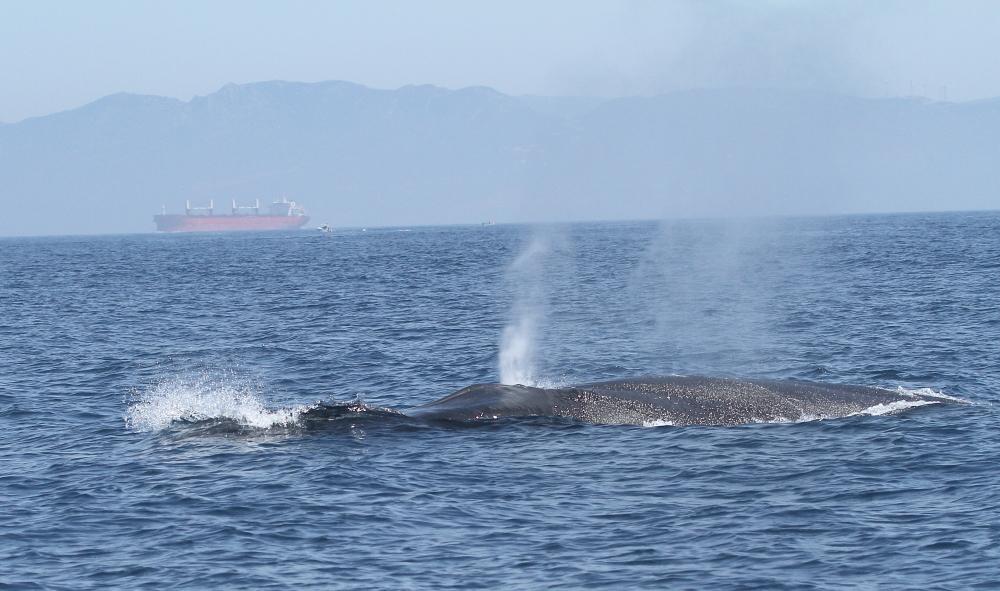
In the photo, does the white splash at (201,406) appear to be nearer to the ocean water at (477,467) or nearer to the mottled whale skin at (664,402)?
the ocean water at (477,467)

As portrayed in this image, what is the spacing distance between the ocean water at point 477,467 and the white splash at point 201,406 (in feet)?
0.36

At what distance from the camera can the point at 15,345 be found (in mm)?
44656

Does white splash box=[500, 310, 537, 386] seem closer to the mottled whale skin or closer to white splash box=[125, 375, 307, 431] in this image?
the mottled whale skin

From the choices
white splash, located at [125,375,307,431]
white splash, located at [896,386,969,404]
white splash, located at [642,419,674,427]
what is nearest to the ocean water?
white splash, located at [125,375,307,431]

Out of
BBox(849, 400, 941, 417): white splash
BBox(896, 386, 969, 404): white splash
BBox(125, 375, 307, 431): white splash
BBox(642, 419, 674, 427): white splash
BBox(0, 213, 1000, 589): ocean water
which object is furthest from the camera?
BBox(896, 386, 969, 404): white splash

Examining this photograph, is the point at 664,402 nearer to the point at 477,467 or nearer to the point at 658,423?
the point at 658,423

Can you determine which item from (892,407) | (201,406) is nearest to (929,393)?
(892,407)

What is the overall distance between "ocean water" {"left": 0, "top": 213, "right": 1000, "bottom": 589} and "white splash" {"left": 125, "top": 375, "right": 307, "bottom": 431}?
111 mm

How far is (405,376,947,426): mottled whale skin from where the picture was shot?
25.5m

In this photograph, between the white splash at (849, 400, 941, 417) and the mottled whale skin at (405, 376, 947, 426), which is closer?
the mottled whale skin at (405, 376, 947, 426)

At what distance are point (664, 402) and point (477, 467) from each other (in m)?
6.05

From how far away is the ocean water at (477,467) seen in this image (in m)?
16.7

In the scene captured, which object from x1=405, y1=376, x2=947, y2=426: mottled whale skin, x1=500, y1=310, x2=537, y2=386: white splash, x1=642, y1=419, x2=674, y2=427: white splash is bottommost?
x1=500, y1=310, x2=537, y2=386: white splash

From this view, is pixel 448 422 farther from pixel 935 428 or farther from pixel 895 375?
pixel 895 375
